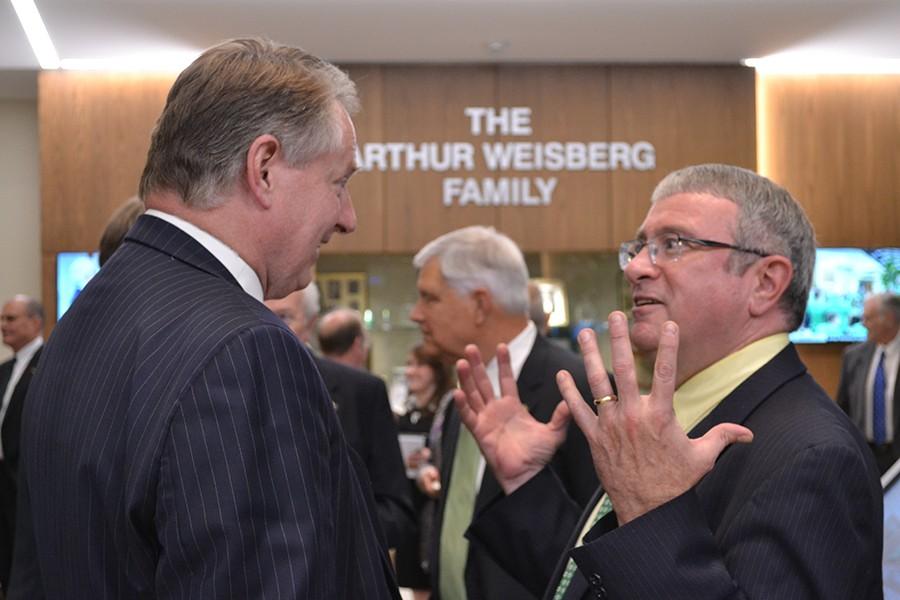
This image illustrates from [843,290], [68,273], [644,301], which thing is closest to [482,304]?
[644,301]

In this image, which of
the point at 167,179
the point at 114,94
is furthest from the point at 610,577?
the point at 114,94

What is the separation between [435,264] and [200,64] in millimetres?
1940

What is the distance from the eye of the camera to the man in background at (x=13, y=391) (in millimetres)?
5594

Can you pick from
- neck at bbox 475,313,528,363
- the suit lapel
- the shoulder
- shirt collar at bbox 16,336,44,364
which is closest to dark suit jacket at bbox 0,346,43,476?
shirt collar at bbox 16,336,44,364

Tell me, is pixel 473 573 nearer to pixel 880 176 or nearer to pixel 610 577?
pixel 610 577

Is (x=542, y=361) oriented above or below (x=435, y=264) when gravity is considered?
below

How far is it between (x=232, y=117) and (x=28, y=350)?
6142mm

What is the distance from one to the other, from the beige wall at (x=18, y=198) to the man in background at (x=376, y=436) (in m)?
6.69

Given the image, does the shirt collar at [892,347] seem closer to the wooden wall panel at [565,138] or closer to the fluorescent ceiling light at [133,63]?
the wooden wall panel at [565,138]

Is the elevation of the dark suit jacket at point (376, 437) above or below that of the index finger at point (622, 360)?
below

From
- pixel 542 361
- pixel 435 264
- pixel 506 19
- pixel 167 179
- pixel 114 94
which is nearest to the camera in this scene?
pixel 167 179

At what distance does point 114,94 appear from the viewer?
8.55m

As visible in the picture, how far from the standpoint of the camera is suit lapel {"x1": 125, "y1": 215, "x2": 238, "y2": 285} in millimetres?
1288

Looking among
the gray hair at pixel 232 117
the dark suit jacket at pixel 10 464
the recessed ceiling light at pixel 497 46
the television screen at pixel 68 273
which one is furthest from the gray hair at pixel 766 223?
the television screen at pixel 68 273
